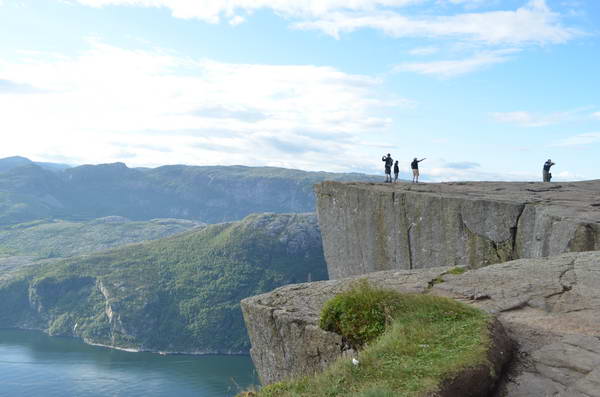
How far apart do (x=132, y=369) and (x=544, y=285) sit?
5994 inches

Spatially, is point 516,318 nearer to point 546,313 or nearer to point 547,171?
point 546,313

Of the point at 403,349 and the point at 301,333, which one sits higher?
the point at 403,349

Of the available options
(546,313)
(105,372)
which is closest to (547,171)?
(546,313)

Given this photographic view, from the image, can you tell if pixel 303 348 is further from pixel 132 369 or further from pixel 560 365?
pixel 132 369

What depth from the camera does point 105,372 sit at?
461ft

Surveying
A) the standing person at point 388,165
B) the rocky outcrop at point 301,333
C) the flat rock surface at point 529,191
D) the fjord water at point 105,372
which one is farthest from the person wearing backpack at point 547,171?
the fjord water at point 105,372

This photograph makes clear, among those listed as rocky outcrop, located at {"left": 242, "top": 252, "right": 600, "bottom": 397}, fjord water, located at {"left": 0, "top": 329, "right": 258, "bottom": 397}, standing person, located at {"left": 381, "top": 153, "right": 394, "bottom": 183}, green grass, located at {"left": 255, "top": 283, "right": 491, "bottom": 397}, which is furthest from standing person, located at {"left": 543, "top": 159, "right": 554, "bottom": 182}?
fjord water, located at {"left": 0, "top": 329, "right": 258, "bottom": 397}

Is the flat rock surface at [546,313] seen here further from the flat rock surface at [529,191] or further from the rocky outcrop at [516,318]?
the flat rock surface at [529,191]

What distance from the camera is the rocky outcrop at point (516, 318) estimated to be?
6.73 m

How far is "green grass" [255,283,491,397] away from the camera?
5.95 m

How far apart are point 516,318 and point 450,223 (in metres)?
9.52

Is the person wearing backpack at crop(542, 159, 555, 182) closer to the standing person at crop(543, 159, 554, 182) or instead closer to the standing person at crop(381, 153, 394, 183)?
the standing person at crop(543, 159, 554, 182)

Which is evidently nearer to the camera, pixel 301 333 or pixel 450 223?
pixel 301 333

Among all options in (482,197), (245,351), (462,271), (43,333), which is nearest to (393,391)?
(462,271)
